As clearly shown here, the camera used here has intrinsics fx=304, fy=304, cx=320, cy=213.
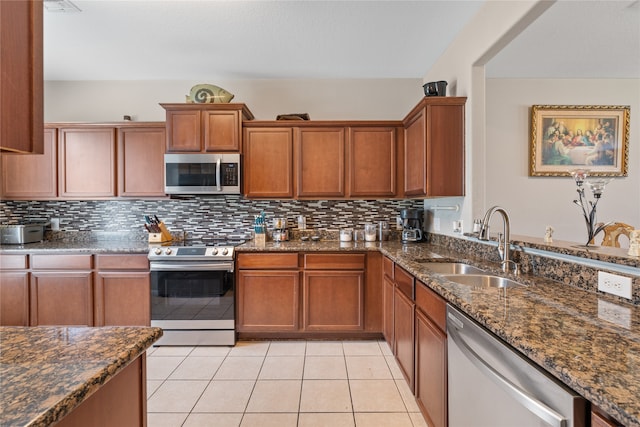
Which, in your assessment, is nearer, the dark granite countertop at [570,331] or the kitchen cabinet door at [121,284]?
the dark granite countertop at [570,331]

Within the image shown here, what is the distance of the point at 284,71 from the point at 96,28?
1.68 metres

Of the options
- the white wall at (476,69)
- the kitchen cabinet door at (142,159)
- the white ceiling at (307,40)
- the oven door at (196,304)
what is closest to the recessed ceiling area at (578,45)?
the white ceiling at (307,40)

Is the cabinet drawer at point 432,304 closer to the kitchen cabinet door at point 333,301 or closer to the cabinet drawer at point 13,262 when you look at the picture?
the kitchen cabinet door at point 333,301

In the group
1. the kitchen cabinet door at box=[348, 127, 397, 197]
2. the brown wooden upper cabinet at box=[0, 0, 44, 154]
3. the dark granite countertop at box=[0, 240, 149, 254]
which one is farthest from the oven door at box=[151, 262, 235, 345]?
the brown wooden upper cabinet at box=[0, 0, 44, 154]

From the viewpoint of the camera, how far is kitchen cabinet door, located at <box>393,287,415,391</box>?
6.45 ft

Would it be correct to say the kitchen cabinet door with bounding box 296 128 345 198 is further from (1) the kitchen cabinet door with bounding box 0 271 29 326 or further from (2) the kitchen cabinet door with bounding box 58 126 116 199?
(1) the kitchen cabinet door with bounding box 0 271 29 326

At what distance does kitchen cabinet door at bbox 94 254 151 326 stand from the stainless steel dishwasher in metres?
2.71

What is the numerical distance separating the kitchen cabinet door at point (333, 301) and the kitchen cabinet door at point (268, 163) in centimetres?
95

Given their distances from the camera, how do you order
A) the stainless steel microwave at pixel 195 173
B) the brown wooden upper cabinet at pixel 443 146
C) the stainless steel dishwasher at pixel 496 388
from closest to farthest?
the stainless steel dishwasher at pixel 496 388 → the brown wooden upper cabinet at pixel 443 146 → the stainless steel microwave at pixel 195 173

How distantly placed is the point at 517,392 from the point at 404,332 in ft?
4.26

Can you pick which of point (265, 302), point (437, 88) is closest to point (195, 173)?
point (265, 302)

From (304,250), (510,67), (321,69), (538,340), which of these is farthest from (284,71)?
(538,340)

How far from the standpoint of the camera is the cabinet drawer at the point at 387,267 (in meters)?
2.53

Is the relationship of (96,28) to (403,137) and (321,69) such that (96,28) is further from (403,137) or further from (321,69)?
(403,137)
